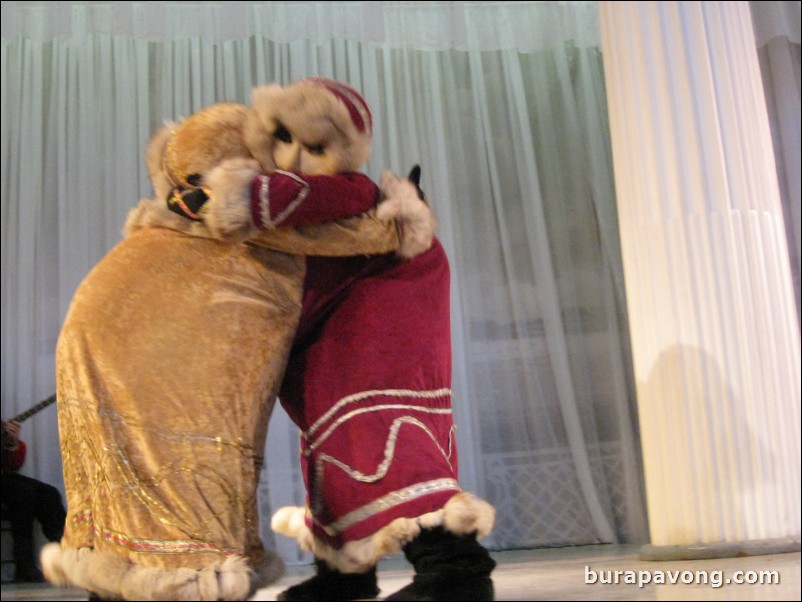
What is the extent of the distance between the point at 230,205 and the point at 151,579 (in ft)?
1.72

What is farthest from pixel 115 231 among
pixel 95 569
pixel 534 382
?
pixel 95 569

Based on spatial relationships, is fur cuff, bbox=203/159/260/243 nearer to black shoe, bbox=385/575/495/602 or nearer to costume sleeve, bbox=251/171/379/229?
costume sleeve, bbox=251/171/379/229

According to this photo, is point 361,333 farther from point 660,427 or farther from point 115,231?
point 115,231

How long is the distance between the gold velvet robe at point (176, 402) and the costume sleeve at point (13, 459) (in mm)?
1935

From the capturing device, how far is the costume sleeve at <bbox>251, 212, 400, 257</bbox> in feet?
4.47

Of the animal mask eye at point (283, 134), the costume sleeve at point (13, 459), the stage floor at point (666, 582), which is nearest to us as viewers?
the stage floor at point (666, 582)

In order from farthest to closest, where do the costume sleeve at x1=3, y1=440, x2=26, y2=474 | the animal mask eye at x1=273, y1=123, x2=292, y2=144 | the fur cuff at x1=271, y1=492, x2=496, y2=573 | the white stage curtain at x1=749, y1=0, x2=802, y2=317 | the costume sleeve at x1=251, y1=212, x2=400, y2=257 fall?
the white stage curtain at x1=749, y1=0, x2=802, y2=317 < the costume sleeve at x1=3, y1=440, x2=26, y2=474 < the animal mask eye at x1=273, y1=123, x2=292, y2=144 < the costume sleeve at x1=251, y1=212, x2=400, y2=257 < the fur cuff at x1=271, y1=492, x2=496, y2=573

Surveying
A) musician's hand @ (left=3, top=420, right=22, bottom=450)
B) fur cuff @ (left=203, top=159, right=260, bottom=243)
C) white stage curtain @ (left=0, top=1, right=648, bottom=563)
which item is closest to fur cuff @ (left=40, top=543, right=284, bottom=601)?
fur cuff @ (left=203, top=159, right=260, bottom=243)

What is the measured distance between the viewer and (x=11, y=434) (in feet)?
10.1

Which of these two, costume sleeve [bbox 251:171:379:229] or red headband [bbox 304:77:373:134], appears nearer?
costume sleeve [bbox 251:171:379:229]

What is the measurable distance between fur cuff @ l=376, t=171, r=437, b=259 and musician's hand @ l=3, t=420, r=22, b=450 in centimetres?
215

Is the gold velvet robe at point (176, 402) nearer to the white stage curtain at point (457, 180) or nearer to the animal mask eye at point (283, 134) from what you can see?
the animal mask eye at point (283, 134)

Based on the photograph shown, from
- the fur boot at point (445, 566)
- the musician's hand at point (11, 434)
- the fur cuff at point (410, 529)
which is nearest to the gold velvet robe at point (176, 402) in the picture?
the fur cuff at point (410, 529)

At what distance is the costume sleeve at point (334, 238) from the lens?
1.36 metres
